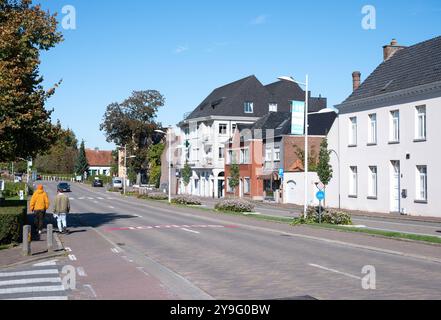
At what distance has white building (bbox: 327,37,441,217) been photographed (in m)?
32.7

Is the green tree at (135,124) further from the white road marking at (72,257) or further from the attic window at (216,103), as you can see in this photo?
the white road marking at (72,257)

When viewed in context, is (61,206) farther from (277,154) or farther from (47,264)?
(277,154)

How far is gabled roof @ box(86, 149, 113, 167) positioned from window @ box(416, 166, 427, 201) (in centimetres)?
13223

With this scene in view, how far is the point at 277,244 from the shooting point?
17.6 metres

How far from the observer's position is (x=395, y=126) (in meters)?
36.1

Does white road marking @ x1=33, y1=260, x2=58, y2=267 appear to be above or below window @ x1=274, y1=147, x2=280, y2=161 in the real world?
below

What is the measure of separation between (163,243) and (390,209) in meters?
22.6

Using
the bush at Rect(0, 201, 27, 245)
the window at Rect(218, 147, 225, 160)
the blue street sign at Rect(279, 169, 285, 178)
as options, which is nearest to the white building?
the blue street sign at Rect(279, 169, 285, 178)

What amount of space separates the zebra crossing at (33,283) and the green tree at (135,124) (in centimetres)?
7579

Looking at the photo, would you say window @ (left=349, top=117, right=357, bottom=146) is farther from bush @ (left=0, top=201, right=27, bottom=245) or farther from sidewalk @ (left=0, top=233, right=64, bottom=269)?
bush @ (left=0, top=201, right=27, bottom=245)

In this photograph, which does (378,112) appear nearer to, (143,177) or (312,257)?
(312,257)

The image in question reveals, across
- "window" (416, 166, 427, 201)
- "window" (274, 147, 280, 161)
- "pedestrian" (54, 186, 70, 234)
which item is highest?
"window" (274, 147, 280, 161)

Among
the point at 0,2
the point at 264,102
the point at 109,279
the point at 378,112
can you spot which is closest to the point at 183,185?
the point at 264,102

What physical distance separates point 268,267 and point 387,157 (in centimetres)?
2609
